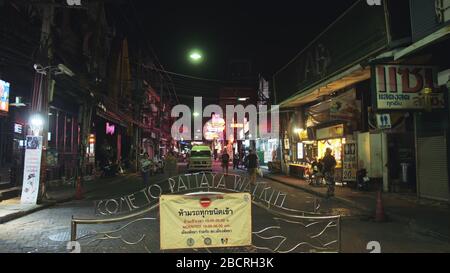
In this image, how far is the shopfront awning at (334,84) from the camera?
1697 centimetres

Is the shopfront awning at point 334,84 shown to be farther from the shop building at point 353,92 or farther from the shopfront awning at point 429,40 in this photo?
the shopfront awning at point 429,40

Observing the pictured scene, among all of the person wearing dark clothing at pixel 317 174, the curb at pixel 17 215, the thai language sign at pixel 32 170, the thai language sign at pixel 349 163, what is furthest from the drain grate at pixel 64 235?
the person wearing dark clothing at pixel 317 174

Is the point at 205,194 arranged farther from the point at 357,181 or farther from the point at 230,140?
the point at 230,140

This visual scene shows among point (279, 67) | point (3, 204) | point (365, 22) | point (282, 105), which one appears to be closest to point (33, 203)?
point (3, 204)

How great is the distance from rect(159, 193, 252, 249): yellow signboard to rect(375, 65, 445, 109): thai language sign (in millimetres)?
8073

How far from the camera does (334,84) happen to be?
19969 mm

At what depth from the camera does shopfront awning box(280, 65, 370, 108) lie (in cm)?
1697

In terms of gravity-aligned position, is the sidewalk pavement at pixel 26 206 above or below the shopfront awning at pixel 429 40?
below

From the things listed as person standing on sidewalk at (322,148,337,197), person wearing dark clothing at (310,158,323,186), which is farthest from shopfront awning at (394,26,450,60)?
person wearing dark clothing at (310,158,323,186)

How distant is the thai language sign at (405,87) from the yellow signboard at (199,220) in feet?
26.5

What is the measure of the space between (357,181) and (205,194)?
42.5 ft

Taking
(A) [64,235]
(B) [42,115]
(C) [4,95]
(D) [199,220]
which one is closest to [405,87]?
(D) [199,220]

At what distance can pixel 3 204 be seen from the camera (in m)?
13.5

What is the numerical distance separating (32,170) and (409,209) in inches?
488
